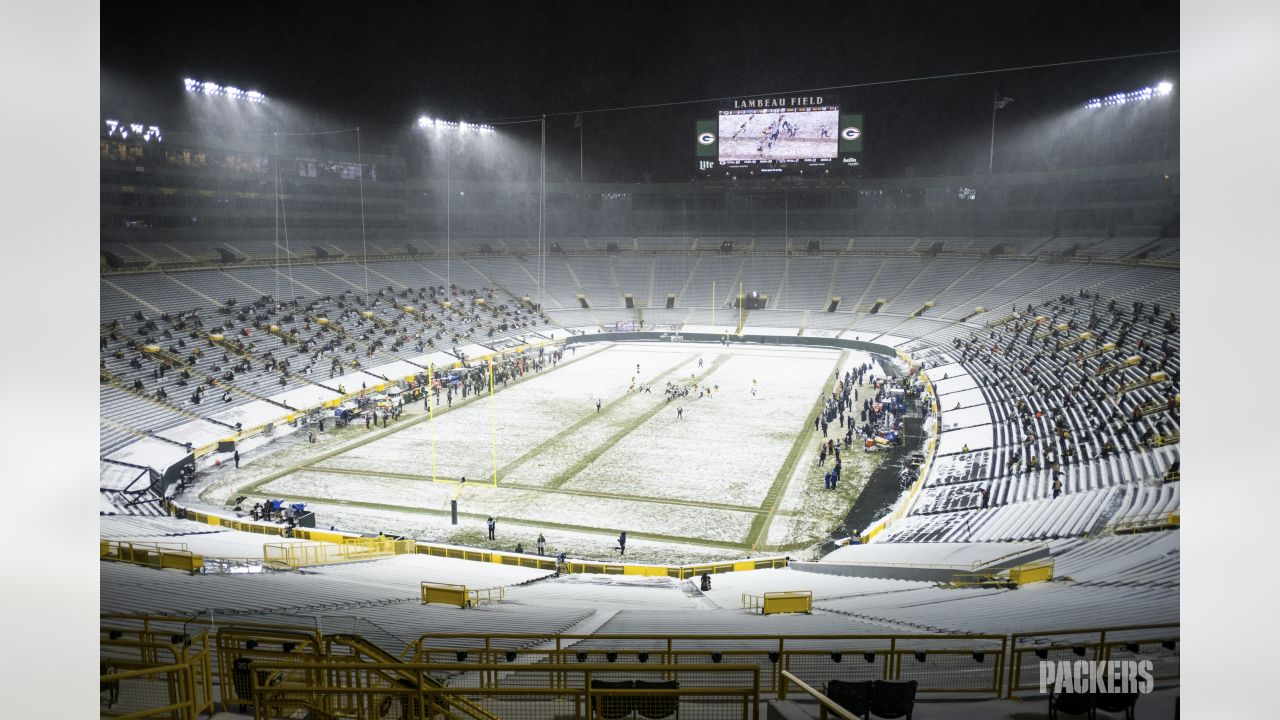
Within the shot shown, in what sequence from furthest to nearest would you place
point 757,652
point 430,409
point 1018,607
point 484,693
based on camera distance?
1. point 430,409
2. point 1018,607
3. point 757,652
4. point 484,693

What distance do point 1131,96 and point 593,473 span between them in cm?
1746

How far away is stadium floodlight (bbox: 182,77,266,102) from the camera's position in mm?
18281

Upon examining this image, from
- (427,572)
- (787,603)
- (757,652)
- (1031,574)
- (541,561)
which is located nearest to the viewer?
(757,652)

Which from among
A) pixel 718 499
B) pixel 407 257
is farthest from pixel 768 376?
pixel 407 257

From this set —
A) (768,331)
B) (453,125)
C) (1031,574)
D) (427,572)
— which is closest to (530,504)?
(427,572)

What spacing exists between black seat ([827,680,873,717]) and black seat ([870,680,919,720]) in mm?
32

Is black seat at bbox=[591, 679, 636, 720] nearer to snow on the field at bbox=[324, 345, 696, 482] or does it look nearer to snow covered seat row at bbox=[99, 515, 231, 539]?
snow covered seat row at bbox=[99, 515, 231, 539]

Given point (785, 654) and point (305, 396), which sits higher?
point (305, 396)

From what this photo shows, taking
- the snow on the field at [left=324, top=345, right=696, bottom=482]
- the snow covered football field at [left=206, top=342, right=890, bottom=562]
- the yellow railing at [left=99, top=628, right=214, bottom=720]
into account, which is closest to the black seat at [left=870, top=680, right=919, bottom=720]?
the yellow railing at [left=99, top=628, right=214, bottom=720]

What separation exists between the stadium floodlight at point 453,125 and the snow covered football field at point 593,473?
672 cm

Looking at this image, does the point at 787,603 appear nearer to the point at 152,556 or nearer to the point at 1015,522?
the point at 1015,522

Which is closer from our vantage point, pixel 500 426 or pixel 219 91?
pixel 500 426

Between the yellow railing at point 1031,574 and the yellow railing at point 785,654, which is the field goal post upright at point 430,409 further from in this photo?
the yellow railing at point 1031,574

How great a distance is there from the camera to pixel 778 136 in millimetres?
21672
